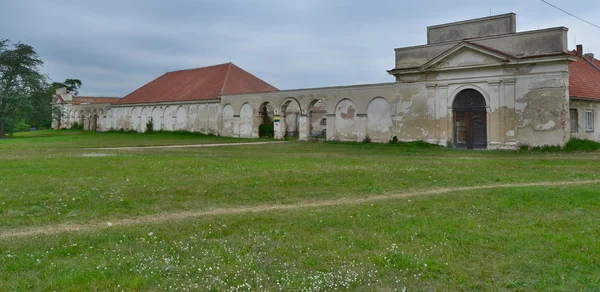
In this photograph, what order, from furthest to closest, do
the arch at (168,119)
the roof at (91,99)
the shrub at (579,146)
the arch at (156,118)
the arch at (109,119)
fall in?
1. the roof at (91,99)
2. the arch at (109,119)
3. the arch at (156,118)
4. the arch at (168,119)
5. the shrub at (579,146)

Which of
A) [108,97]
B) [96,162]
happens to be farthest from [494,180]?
[108,97]

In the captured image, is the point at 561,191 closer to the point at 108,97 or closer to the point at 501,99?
the point at 501,99

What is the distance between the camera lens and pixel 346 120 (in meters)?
31.9

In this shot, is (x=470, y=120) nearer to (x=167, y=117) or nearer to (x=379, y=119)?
(x=379, y=119)

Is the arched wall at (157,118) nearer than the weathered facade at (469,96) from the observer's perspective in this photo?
No

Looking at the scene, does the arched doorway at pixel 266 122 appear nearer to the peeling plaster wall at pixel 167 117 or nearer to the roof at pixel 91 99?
the peeling plaster wall at pixel 167 117

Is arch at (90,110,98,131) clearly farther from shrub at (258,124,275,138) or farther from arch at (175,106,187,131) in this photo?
shrub at (258,124,275,138)

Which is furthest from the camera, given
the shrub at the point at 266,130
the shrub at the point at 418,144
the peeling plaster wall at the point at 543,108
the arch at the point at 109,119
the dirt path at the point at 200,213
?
the arch at the point at 109,119

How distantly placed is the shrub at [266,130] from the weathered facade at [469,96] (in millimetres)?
1141

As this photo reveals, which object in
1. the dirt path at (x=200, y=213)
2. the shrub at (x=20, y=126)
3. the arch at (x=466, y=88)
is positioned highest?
the arch at (x=466, y=88)

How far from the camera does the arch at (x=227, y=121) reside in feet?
132

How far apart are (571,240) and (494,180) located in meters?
6.65

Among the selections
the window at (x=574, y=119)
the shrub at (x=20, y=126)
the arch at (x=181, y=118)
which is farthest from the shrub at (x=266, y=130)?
the shrub at (x=20, y=126)

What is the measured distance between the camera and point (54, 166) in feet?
47.9
